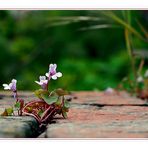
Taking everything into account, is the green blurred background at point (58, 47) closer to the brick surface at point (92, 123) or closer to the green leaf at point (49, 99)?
the brick surface at point (92, 123)

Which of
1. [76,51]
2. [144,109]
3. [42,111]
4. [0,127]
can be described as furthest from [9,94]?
[76,51]

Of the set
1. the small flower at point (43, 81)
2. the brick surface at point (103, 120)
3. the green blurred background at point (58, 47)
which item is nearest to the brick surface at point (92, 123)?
the brick surface at point (103, 120)

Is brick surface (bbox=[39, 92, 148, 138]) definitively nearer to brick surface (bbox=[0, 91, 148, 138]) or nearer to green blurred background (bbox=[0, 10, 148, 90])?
brick surface (bbox=[0, 91, 148, 138])

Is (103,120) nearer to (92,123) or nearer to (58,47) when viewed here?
(92,123)

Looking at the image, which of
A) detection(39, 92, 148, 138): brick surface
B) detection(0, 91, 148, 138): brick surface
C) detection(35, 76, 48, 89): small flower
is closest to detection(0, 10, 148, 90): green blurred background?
detection(39, 92, 148, 138): brick surface
